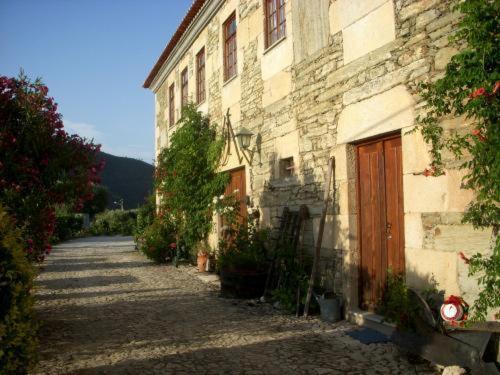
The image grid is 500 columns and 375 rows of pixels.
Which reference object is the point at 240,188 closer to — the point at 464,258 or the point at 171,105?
the point at 464,258

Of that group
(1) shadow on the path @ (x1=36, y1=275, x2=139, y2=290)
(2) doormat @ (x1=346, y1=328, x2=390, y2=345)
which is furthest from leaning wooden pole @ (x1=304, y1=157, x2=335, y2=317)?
(1) shadow on the path @ (x1=36, y1=275, x2=139, y2=290)

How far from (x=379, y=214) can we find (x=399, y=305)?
3.77 feet

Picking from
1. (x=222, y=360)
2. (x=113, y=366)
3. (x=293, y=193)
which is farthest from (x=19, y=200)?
(x=293, y=193)

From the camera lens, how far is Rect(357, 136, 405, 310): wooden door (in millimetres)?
4742

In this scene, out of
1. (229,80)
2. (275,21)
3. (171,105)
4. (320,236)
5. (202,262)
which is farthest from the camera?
(171,105)

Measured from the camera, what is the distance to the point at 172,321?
5.39 m

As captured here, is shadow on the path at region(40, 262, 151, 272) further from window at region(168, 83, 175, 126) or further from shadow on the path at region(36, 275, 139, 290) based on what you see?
window at region(168, 83, 175, 126)

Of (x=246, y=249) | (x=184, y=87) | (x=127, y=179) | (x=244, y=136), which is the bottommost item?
(x=246, y=249)

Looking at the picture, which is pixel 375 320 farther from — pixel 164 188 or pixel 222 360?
pixel 164 188

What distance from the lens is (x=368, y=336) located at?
4547 mm

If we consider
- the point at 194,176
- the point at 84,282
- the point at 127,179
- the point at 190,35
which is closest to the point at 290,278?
the point at 194,176

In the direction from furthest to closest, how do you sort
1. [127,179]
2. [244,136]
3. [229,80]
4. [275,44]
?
[127,179] → [229,80] → [244,136] → [275,44]

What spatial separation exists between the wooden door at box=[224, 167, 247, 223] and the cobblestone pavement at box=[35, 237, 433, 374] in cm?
161

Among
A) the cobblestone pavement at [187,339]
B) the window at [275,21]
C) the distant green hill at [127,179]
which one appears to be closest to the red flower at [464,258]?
the cobblestone pavement at [187,339]
